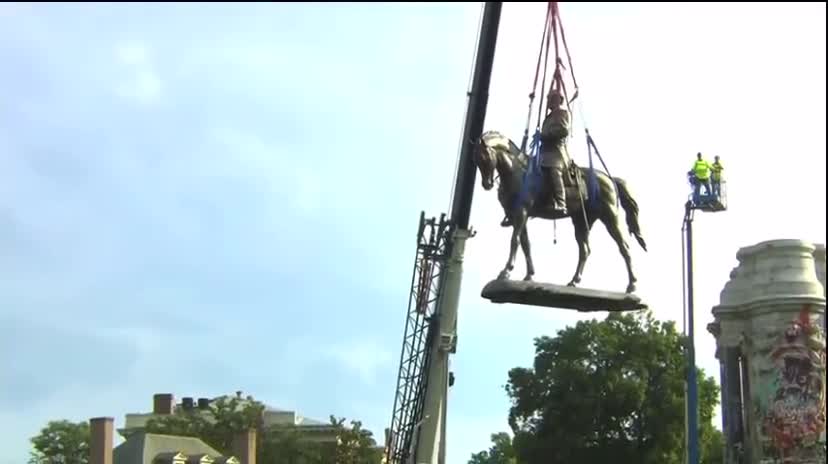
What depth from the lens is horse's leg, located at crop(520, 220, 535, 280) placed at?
579 inches

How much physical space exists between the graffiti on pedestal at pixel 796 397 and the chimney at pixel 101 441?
3110cm

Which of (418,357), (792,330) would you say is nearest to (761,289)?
(792,330)

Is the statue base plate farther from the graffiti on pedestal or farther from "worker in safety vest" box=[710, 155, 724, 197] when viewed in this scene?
the graffiti on pedestal

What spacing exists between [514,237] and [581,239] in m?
1.16

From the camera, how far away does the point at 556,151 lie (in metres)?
14.9

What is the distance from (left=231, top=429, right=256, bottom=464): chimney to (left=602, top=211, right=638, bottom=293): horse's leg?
53.3 metres

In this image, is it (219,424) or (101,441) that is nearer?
(101,441)

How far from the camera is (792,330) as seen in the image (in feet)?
132

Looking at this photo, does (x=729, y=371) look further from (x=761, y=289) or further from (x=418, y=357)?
(x=418, y=357)

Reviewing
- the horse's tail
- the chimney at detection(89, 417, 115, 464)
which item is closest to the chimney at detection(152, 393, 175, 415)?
the chimney at detection(89, 417, 115, 464)

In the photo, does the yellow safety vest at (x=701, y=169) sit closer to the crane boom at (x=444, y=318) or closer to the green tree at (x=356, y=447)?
the crane boom at (x=444, y=318)

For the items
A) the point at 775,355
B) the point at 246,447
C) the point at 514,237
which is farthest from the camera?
the point at 246,447

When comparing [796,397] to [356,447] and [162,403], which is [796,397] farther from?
[162,403]

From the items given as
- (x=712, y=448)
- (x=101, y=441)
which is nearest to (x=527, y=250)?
(x=712, y=448)
